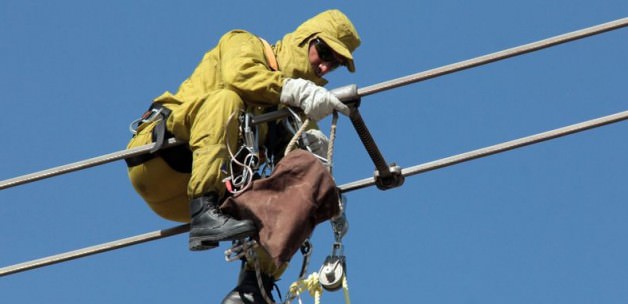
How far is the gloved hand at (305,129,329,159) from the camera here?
555 inches

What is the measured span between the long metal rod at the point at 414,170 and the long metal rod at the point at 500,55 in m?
0.46

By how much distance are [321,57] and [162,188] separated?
1.18 m

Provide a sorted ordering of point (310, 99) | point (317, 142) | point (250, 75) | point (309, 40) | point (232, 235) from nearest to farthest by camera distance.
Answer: point (232, 235), point (310, 99), point (250, 75), point (309, 40), point (317, 142)

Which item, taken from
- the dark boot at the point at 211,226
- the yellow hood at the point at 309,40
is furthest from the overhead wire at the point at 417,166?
the yellow hood at the point at 309,40

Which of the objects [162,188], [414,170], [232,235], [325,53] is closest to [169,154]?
[162,188]

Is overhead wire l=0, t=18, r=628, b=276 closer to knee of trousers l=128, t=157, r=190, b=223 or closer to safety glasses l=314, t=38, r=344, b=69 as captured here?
knee of trousers l=128, t=157, r=190, b=223

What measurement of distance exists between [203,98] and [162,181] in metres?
0.64

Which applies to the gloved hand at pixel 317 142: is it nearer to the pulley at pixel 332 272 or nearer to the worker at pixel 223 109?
the worker at pixel 223 109

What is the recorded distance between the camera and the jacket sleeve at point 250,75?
44.3 ft

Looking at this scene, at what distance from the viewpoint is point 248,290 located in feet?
46.0

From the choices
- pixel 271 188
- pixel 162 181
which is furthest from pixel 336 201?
pixel 162 181

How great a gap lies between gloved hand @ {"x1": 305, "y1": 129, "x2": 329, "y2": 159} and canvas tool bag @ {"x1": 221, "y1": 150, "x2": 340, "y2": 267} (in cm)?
87

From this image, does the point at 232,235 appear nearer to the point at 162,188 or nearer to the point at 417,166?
the point at 162,188

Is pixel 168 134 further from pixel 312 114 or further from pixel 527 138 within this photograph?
pixel 527 138
